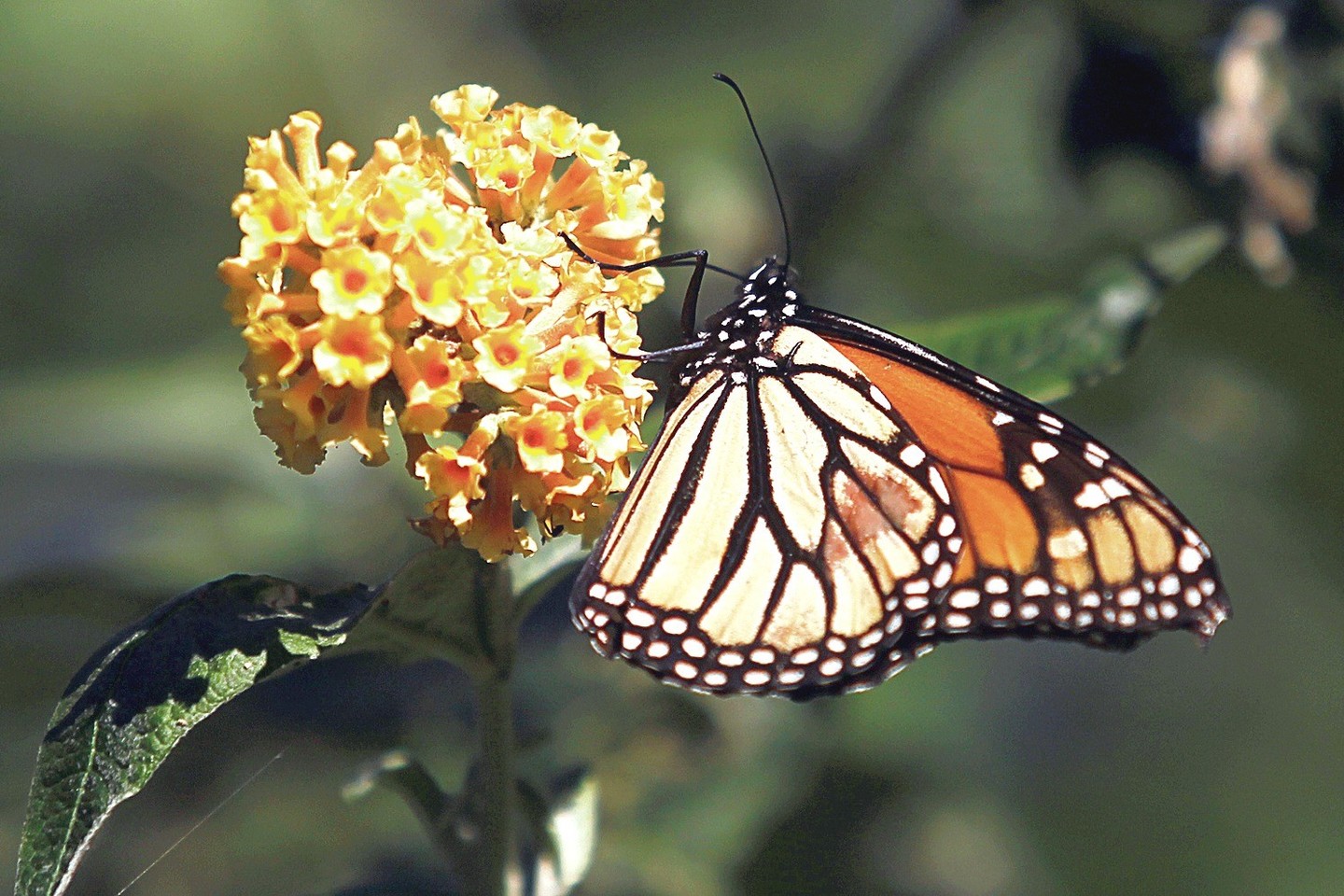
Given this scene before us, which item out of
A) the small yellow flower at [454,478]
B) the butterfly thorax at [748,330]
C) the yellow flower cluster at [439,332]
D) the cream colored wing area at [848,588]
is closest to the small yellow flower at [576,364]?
the yellow flower cluster at [439,332]

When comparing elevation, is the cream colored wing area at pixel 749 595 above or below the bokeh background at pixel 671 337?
below

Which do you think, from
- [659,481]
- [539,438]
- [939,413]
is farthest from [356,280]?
[939,413]

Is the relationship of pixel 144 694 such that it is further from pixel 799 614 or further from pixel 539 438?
pixel 799 614

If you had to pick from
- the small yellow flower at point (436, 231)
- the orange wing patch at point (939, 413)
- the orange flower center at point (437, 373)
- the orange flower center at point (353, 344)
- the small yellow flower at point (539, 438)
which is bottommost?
the small yellow flower at point (539, 438)

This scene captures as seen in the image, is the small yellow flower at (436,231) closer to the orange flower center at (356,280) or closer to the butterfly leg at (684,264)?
the orange flower center at (356,280)

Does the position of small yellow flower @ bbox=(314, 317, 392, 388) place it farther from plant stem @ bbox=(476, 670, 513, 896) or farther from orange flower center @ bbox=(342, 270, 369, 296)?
plant stem @ bbox=(476, 670, 513, 896)

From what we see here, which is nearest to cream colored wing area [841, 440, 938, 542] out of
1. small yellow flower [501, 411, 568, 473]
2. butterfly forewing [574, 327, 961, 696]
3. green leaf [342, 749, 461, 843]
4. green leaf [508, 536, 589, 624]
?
butterfly forewing [574, 327, 961, 696]
